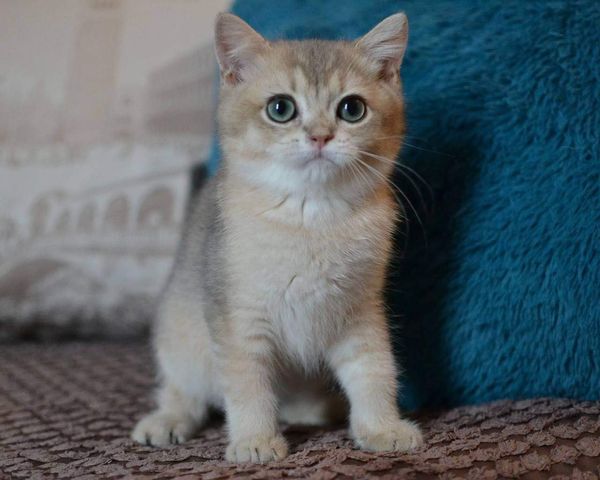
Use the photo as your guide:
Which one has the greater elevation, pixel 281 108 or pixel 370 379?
pixel 281 108

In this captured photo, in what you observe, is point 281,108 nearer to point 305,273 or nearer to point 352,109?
point 352,109

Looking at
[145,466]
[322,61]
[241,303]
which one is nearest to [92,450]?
[145,466]

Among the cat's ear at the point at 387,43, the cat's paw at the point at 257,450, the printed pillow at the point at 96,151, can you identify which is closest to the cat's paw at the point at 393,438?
the cat's paw at the point at 257,450

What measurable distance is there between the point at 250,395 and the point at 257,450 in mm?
86

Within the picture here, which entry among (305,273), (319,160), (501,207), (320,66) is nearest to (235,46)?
(320,66)

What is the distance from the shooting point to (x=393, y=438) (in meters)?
0.96

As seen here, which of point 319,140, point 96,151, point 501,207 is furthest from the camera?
point 96,151

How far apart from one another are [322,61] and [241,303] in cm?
37

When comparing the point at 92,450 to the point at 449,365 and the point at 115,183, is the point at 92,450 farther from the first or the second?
the point at 115,183

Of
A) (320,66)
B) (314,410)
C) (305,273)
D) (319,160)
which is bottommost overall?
(314,410)

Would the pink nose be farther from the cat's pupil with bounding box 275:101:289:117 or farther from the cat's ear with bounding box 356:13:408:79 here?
the cat's ear with bounding box 356:13:408:79

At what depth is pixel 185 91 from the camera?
179cm

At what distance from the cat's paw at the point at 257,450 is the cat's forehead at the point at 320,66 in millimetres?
486

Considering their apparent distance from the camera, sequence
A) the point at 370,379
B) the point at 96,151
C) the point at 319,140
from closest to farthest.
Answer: the point at 319,140
the point at 370,379
the point at 96,151
